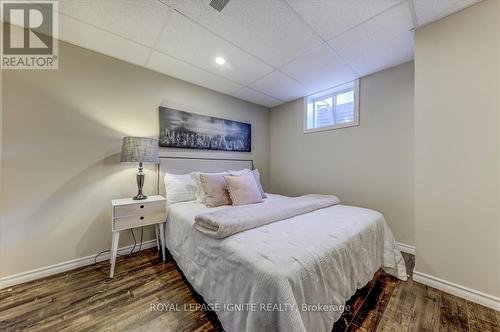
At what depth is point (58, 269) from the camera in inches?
73.8

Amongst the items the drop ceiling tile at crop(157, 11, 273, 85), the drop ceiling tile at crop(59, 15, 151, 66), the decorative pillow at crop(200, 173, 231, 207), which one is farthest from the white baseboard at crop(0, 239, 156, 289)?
the drop ceiling tile at crop(157, 11, 273, 85)

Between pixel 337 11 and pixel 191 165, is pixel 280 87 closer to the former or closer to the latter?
pixel 337 11

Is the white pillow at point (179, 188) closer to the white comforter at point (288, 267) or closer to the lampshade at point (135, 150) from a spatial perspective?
the lampshade at point (135, 150)

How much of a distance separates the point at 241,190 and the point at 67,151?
1.89 meters

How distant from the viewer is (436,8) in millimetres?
1536

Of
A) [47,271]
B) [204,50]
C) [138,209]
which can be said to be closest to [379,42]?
[204,50]

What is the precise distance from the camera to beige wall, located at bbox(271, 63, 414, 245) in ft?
7.51

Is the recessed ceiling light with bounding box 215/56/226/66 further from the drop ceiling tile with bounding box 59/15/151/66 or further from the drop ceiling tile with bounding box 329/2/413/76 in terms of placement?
the drop ceiling tile with bounding box 329/2/413/76

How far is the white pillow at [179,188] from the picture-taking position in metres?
2.33

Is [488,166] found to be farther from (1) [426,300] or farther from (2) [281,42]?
(2) [281,42]

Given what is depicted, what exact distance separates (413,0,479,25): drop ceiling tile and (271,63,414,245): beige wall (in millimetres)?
720

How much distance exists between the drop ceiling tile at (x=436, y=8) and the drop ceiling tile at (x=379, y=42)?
A: 72 millimetres

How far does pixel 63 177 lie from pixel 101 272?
1.06 metres

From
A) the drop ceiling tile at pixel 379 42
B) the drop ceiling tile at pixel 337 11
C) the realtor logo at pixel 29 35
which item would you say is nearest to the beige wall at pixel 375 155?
the drop ceiling tile at pixel 379 42
